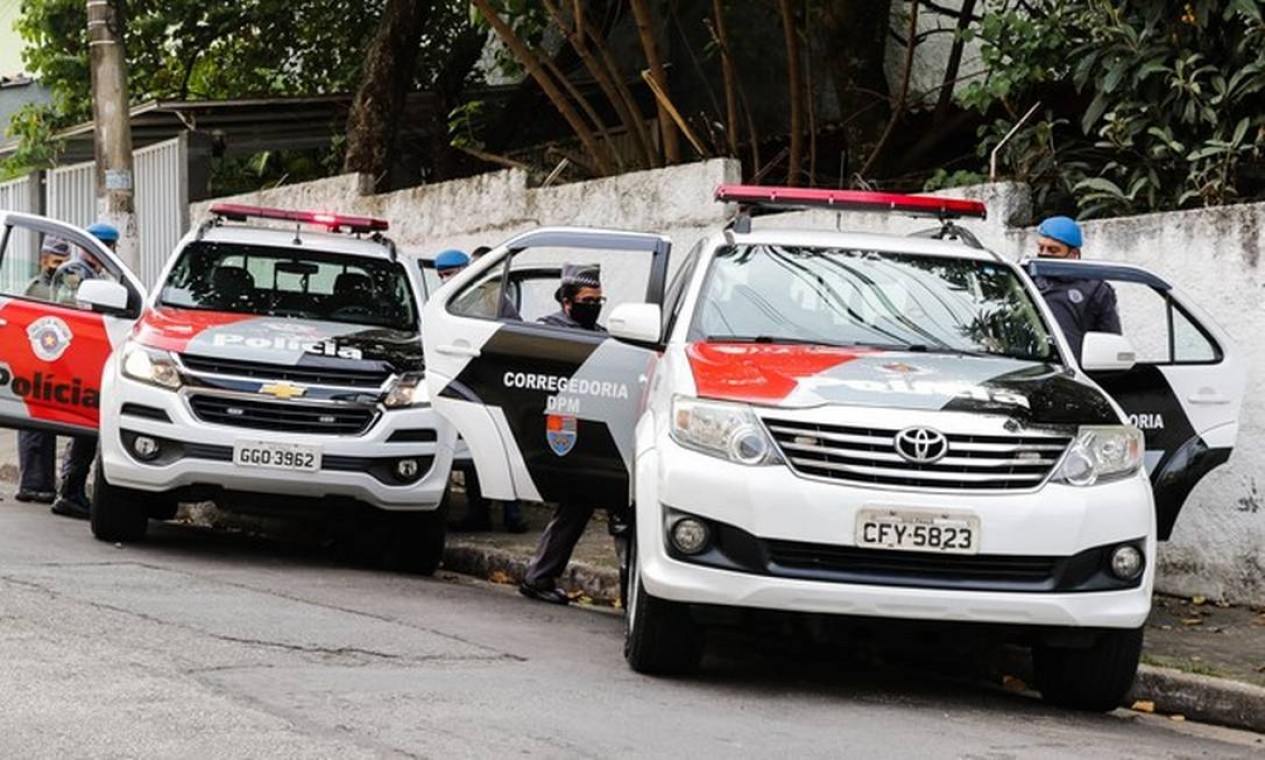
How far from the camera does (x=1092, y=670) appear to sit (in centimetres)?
763

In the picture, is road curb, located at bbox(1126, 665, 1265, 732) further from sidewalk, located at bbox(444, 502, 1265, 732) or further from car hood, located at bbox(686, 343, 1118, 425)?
car hood, located at bbox(686, 343, 1118, 425)

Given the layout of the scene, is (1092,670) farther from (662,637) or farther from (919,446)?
(662,637)

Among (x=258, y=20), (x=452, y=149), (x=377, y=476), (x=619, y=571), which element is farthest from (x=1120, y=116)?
(x=258, y=20)

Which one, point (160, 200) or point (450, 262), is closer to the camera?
point (450, 262)

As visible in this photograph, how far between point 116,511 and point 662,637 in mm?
4634

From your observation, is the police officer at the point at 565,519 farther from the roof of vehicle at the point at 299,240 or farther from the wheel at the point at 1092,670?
the wheel at the point at 1092,670

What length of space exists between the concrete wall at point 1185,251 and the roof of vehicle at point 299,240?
7.53ft

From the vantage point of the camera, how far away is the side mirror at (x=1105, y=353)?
8164 millimetres

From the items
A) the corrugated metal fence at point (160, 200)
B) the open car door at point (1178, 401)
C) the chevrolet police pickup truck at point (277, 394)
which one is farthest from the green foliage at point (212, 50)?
the open car door at point (1178, 401)

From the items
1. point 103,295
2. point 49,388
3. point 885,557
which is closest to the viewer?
point 885,557

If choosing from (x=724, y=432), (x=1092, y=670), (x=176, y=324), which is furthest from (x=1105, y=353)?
(x=176, y=324)

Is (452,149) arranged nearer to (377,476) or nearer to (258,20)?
(258,20)

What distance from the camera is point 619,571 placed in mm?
10297

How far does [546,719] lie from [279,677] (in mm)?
1061
